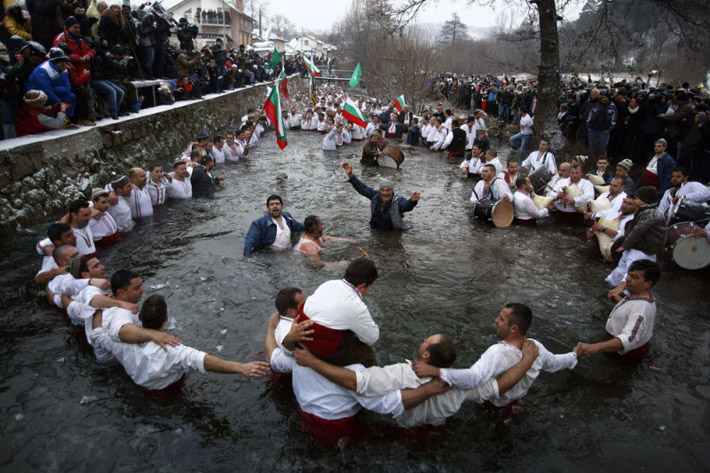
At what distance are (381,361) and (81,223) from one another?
4.42 meters

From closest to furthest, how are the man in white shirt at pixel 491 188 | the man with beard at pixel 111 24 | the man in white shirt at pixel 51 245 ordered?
the man in white shirt at pixel 51 245, the man in white shirt at pixel 491 188, the man with beard at pixel 111 24

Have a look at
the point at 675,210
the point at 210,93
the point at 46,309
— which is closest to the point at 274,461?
the point at 46,309

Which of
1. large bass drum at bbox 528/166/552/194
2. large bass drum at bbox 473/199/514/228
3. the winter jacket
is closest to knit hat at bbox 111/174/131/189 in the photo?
the winter jacket

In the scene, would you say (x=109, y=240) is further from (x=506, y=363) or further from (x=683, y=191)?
(x=683, y=191)

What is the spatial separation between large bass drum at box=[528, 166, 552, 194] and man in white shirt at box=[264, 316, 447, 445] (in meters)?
7.50

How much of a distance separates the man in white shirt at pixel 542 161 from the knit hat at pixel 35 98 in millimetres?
10099

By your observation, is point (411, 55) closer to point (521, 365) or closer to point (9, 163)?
point (9, 163)

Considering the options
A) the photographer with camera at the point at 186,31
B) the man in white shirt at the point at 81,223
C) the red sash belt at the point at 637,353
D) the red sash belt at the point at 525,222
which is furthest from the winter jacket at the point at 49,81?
the red sash belt at the point at 637,353

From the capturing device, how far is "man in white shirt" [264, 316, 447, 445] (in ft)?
10.5

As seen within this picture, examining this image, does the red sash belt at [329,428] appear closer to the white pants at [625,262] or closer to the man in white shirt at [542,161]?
the white pants at [625,262]

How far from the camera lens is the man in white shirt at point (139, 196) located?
8.19 metres

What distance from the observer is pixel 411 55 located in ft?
80.6

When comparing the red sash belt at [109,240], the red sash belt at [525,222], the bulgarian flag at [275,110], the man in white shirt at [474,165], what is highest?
the bulgarian flag at [275,110]

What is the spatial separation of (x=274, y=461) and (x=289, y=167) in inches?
450
